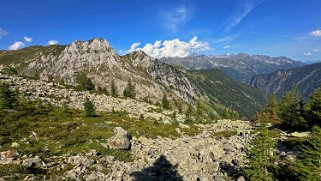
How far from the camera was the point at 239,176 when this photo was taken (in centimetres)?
2738

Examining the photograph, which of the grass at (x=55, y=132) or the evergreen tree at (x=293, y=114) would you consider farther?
the evergreen tree at (x=293, y=114)

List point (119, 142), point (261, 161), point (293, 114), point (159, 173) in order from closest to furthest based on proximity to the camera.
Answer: point (261, 161) → point (159, 173) → point (119, 142) → point (293, 114)

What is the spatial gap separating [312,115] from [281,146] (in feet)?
67.3

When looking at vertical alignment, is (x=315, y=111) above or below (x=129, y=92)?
below

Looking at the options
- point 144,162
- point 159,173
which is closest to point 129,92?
point 144,162

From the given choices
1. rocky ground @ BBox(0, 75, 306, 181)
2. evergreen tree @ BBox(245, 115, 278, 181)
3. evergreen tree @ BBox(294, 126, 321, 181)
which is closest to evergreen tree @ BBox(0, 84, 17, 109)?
rocky ground @ BBox(0, 75, 306, 181)

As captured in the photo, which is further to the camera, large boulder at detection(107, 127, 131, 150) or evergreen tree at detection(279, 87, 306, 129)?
evergreen tree at detection(279, 87, 306, 129)

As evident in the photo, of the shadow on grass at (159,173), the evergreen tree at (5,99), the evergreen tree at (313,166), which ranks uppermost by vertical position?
the evergreen tree at (5,99)

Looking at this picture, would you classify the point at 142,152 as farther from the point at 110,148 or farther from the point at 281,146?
the point at 281,146

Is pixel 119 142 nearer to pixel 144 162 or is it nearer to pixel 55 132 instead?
pixel 144 162

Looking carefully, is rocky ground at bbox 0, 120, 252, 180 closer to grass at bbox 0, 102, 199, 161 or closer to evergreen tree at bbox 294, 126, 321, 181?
grass at bbox 0, 102, 199, 161

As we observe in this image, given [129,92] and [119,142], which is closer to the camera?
[119,142]

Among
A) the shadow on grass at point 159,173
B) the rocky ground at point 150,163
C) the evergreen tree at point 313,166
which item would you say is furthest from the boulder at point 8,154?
the evergreen tree at point 313,166

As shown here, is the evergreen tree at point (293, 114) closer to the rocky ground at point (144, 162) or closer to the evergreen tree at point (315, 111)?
the evergreen tree at point (315, 111)
